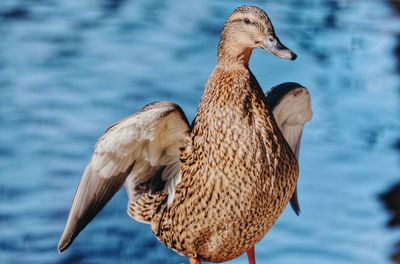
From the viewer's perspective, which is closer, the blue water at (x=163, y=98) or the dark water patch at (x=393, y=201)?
the blue water at (x=163, y=98)

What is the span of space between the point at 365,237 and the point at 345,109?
2131 mm

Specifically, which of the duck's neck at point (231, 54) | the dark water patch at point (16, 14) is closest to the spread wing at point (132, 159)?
the duck's neck at point (231, 54)

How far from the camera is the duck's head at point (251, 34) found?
208 inches

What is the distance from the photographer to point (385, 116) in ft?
33.3

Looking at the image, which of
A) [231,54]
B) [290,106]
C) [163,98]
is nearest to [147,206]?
[290,106]

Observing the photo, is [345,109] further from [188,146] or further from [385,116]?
[188,146]

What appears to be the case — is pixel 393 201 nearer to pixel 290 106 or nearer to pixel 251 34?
pixel 290 106

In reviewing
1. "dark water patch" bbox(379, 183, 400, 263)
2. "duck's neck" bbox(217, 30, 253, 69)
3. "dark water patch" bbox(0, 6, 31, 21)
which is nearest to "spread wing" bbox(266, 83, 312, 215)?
"duck's neck" bbox(217, 30, 253, 69)

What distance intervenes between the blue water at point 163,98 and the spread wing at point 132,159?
181 cm

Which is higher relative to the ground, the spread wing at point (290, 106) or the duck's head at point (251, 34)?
the duck's head at point (251, 34)

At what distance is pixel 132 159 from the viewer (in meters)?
5.73

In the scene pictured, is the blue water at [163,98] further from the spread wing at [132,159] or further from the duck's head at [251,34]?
the duck's head at [251,34]

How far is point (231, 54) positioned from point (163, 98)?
4.42 meters

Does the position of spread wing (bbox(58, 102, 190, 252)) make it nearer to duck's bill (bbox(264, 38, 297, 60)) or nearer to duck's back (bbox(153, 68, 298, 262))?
duck's back (bbox(153, 68, 298, 262))
